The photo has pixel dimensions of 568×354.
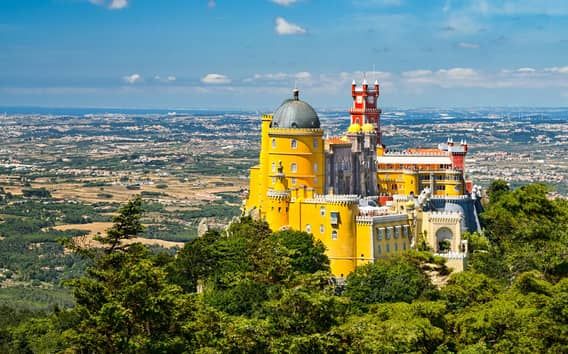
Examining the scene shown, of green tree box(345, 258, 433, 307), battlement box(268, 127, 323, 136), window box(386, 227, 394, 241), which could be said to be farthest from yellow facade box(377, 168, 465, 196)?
green tree box(345, 258, 433, 307)

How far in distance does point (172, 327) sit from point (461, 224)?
46.1 m

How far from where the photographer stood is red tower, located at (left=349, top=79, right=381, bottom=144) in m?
125

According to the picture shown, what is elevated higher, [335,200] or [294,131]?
[294,131]

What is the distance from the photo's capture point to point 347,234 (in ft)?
281

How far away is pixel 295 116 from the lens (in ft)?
308

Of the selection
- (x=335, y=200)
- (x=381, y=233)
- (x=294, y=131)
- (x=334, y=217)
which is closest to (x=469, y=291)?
(x=381, y=233)

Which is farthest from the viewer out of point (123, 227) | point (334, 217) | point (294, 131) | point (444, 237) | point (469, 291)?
point (294, 131)

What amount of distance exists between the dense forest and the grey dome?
383 inches

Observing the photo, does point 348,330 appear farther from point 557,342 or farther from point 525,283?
point 525,283

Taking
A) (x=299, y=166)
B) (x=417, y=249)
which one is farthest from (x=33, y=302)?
(x=417, y=249)

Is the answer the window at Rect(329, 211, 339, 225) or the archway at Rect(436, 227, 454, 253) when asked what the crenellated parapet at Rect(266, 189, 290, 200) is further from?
the archway at Rect(436, 227, 454, 253)

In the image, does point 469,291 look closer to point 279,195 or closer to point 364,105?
point 279,195

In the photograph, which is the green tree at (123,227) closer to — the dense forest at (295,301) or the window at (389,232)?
the dense forest at (295,301)

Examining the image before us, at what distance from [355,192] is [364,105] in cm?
2409
